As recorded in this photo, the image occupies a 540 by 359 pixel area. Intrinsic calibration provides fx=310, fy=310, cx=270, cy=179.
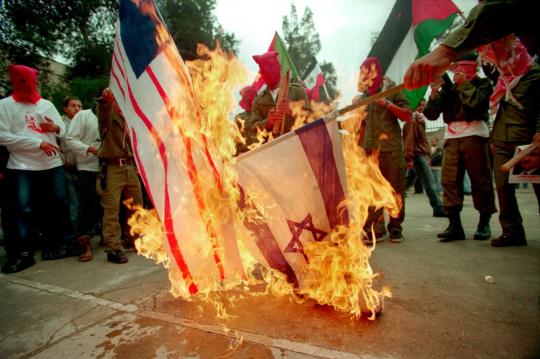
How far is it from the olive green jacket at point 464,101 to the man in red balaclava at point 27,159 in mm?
4823

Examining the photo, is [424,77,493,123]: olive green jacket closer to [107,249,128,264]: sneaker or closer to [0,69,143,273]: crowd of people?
[0,69,143,273]: crowd of people

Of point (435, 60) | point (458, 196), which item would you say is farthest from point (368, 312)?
point (458, 196)

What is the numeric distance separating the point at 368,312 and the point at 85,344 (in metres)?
1.75

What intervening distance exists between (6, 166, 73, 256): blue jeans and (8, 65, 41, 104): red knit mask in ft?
3.00

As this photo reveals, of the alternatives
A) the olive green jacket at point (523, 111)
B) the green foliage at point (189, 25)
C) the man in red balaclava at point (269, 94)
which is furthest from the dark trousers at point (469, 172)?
the green foliage at point (189, 25)

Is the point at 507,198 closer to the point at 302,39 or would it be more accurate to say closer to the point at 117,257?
the point at 117,257

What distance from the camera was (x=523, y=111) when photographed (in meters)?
3.29

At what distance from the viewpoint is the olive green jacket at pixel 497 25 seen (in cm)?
158

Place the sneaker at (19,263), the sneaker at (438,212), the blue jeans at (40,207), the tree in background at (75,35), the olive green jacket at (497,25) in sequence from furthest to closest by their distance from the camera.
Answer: the tree in background at (75,35), the sneaker at (438,212), the blue jeans at (40,207), the sneaker at (19,263), the olive green jacket at (497,25)

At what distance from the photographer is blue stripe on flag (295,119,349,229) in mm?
2014

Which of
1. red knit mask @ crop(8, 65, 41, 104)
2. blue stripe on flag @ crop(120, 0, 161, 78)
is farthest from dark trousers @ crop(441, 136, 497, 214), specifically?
red knit mask @ crop(8, 65, 41, 104)

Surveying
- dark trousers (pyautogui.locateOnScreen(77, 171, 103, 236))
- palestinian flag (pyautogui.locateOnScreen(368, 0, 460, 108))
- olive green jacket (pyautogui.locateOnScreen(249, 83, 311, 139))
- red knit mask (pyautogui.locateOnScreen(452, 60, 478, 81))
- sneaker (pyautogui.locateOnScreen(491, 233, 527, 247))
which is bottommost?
sneaker (pyautogui.locateOnScreen(491, 233, 527, 247))

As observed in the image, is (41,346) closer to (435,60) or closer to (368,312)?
(368,312)

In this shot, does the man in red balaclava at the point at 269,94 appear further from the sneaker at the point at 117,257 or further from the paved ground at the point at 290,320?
the sneaker at the point at 117,257
